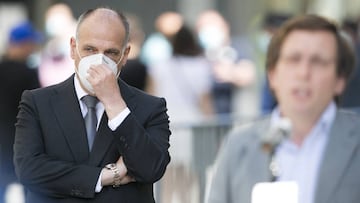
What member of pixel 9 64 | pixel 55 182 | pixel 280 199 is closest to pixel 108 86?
pixel 55 182

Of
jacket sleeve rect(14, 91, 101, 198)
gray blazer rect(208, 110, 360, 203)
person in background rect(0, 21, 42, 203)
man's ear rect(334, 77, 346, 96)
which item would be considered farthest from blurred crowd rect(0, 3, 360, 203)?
jacket sleeve rect(14, 91, 101, 198)

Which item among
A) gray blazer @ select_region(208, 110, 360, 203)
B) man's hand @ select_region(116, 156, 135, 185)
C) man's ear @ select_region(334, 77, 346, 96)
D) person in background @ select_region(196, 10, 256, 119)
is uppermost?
man's hand @ select_region(116, 156, 135, 185)

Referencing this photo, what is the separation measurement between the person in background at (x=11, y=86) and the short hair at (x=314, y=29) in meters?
2.62

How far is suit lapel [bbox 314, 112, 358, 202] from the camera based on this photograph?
4.93m

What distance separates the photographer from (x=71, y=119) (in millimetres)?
3324

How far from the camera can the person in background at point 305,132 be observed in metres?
4.95

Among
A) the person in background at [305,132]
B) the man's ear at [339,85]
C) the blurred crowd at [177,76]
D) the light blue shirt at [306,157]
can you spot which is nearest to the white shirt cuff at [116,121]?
the blurred crowd at [177,76]

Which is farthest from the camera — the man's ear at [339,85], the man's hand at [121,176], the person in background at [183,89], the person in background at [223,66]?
the person in background at [223,66]

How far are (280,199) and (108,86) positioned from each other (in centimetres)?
87

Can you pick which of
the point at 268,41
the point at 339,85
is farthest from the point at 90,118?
the point at 268,41

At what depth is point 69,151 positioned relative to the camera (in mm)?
3340

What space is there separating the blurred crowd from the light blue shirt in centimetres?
67

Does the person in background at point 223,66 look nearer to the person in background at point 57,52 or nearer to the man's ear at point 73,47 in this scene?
the person in background at point 57,52

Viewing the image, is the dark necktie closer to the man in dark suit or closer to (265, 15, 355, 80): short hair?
the man in dark suit
